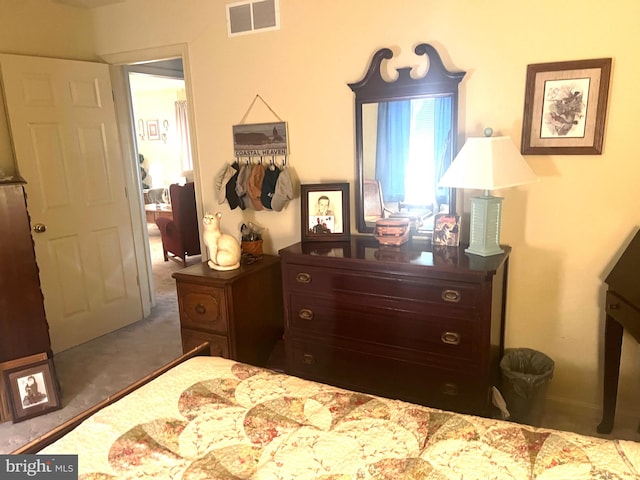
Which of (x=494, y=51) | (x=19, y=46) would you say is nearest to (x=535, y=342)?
(x=494, y=51)

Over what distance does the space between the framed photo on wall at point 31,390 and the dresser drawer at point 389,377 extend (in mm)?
1337

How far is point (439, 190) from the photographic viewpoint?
98.9 inches

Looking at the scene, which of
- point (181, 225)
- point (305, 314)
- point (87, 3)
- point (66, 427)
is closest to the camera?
point (66, 427)

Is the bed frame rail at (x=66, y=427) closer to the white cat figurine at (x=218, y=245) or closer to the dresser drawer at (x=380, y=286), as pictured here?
the dresser drawer at (x=380, y=286)

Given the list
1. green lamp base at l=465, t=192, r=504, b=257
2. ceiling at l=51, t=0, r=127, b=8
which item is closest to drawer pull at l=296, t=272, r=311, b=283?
green lamp base at l=465, t=192, r=504, b=257

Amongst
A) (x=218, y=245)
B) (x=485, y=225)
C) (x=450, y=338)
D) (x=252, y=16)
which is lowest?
(x=450, y=338)

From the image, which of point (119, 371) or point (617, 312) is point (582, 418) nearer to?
point (617, 312)

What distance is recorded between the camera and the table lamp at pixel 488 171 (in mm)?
2035

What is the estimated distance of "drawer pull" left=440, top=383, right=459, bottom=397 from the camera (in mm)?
2217

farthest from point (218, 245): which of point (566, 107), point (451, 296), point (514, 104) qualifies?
point (566, 107)

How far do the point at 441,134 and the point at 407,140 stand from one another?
0.60 ft

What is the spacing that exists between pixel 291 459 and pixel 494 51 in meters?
2.09

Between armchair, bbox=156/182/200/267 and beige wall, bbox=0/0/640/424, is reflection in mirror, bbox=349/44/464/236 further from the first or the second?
armchair, bbox=156/182/200/267

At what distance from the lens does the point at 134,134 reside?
3.81m
